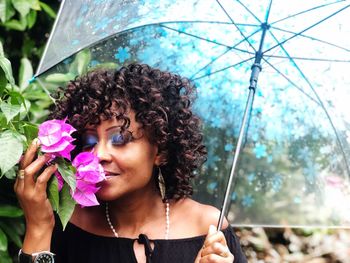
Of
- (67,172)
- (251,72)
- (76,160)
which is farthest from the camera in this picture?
(251,72)

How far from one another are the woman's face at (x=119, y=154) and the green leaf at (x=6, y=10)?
81 centimetres

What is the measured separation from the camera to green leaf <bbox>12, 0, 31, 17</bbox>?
272 cm

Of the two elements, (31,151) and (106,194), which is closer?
(31,151)

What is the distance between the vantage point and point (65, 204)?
1911 mm

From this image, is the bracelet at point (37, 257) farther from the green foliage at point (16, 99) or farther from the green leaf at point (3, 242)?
the green leaf at point (3, 242)

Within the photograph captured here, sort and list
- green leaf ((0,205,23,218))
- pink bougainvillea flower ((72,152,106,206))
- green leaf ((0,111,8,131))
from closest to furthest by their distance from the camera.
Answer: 1. green leaf ((0,111,8,131))
2. pink bougainvillea flower ((72,152,106,206))
3. green leaf ((0,205,23,218))

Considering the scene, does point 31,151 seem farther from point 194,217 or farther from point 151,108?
point 194,217

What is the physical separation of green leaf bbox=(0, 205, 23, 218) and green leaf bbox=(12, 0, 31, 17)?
2.55 feet

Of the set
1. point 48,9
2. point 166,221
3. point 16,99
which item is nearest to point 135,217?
point 166,221

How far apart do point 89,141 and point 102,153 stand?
0.10m

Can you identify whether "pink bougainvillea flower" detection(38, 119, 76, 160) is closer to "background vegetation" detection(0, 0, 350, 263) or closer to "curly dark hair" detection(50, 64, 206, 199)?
"background vegetation" detection(0, 0, 350, 263)

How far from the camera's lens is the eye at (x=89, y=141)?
2.14 metres

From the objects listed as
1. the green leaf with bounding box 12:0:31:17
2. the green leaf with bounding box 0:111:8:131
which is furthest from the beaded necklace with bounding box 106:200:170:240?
the green leaf with bounding box 12:0:31:17

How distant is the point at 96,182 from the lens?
1965mm
